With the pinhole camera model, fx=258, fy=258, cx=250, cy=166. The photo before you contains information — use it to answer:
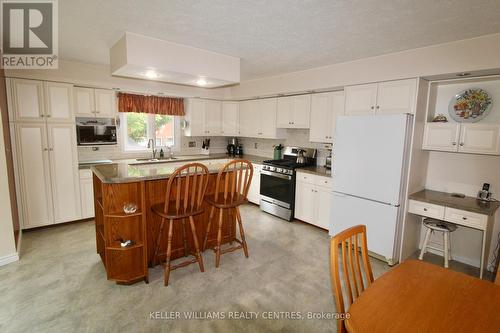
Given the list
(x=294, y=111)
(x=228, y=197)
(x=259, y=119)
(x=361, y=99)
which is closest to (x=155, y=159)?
→ (x=259, y=119)

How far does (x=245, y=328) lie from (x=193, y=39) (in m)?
2.76

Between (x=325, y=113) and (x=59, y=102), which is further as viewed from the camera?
(x=325, y=113)

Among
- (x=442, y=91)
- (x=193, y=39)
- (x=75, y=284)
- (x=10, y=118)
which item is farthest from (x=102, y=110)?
(x=442, y=91)

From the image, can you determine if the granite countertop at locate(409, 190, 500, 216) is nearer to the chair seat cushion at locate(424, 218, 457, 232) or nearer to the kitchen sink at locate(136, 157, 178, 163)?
the chair seat cushion at locate(424, 218, 457, 232)

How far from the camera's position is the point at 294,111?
14.5ft

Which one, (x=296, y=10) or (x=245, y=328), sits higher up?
(x=296, y=10)

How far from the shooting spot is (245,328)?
2.01 metres

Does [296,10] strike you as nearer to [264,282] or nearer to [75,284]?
[264,282]

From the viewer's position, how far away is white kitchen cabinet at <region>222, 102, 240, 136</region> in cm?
555

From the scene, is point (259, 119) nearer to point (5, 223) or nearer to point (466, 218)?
point (466, 218)

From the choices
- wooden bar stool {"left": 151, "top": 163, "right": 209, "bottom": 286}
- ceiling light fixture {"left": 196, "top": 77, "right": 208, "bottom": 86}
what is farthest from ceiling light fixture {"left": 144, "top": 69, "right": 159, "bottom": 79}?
wooden bar stool {"left": 151, "top": 163, "right": 209, "bottom": 286}

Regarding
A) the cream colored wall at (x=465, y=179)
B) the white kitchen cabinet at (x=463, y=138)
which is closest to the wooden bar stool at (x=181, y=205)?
the white kitchen cabinet at (x=463, y=138)

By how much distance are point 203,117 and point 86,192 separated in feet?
8.17

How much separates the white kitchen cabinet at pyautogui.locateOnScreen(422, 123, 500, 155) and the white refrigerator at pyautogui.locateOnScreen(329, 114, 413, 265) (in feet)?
1.21
